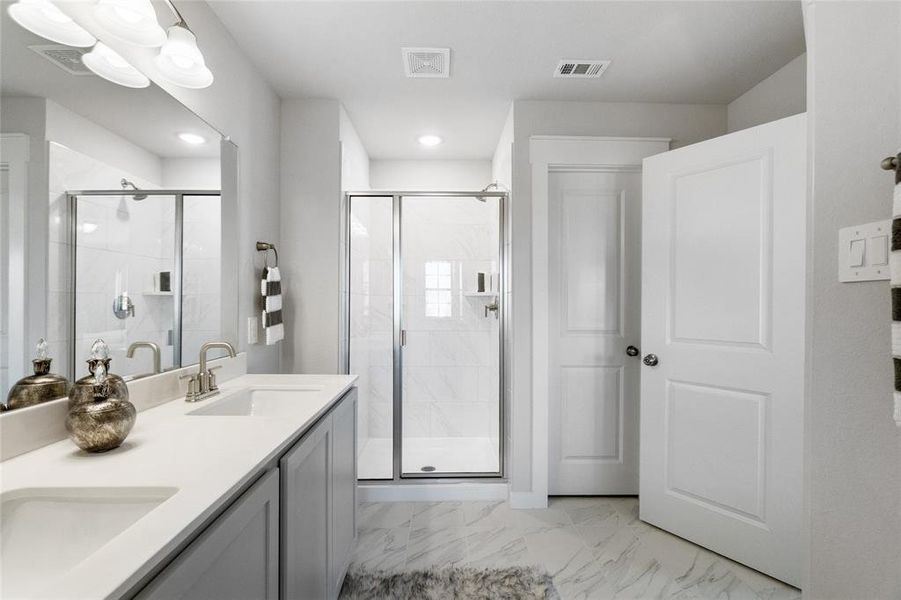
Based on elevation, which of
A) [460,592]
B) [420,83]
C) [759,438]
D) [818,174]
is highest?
[420,83]

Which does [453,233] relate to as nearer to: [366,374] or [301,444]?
[366,374]

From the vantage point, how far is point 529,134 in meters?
2.57

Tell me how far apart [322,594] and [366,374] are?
153cm

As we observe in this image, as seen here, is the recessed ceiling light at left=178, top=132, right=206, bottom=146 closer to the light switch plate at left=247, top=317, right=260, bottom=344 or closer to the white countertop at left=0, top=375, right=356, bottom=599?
the light switch plate at left=247, top=317, right=260, bottom=344

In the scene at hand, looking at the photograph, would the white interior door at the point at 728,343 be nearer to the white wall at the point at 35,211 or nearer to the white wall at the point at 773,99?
the white wall at the point at 773,99

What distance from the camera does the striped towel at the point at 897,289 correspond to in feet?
2.40

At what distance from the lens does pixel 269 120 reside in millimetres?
2369

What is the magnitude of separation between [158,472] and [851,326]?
4.82 ft

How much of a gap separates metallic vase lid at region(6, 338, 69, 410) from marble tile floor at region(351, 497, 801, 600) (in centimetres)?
145

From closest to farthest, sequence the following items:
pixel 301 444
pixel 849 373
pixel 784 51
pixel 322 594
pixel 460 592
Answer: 1. pixel 849 373
2. pixel 301 444
3. pixel 322 594
4. pixel 460 592
5. pixel 784 51

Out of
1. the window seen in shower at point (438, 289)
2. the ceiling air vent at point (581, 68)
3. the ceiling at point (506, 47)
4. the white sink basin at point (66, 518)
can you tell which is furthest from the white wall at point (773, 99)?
the white sink basin at point (66, 518)

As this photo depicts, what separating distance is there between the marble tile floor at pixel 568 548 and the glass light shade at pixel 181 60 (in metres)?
2.06

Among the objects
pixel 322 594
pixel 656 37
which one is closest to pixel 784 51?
pixel 656 37

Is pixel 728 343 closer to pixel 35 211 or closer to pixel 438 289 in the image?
pixel 438 289
